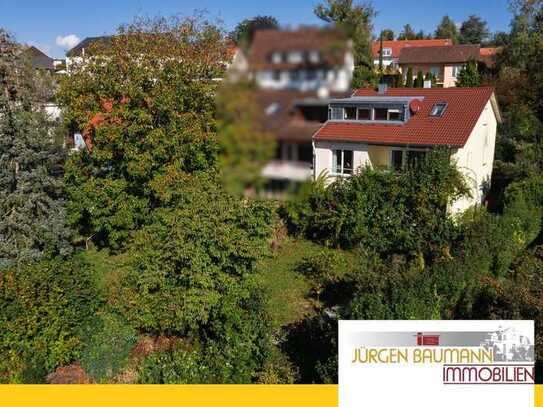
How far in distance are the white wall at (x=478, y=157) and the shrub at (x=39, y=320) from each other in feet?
29.1

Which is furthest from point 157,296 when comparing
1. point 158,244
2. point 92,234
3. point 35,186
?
point 92,234

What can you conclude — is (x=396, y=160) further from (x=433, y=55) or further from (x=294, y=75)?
(x=294, y=75)

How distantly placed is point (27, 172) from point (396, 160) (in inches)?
326

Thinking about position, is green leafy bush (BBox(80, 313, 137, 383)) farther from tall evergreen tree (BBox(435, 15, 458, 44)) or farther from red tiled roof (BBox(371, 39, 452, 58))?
tall evergreen tree (BBox(435, 15, 458, 44))

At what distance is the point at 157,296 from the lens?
7.59 metres

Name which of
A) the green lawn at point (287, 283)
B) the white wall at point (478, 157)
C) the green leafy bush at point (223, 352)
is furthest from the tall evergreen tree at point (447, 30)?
the white wall at point (478, 157)

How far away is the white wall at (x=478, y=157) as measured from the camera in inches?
508

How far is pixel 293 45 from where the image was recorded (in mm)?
834

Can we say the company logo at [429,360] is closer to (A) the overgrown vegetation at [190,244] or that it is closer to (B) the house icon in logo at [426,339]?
(B) the house icon in logo at [426,339]

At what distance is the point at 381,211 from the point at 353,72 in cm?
1123

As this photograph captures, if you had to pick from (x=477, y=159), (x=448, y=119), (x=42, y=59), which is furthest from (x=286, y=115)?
(x=477, y=159)

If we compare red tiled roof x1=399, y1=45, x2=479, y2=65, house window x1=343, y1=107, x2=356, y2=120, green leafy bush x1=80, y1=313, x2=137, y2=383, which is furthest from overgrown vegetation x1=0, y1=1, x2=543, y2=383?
house window x1=343, y1=107, x2=356, y2=120

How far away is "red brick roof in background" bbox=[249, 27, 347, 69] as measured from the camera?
0.84m

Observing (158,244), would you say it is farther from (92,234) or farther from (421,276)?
(92,234)
